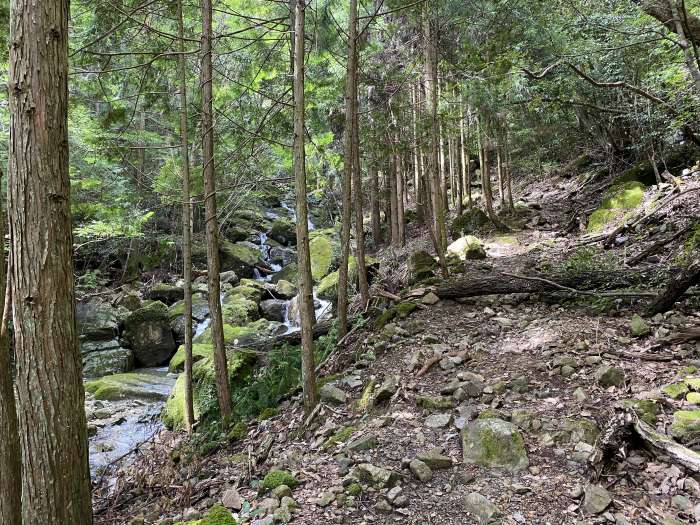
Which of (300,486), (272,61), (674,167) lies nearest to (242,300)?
(272,61)

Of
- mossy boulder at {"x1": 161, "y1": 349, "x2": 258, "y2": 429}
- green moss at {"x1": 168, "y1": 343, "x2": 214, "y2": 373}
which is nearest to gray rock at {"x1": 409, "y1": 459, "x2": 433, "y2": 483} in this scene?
mossy boulder at {"x1": 161, "y1": 349, "x2": 258, "y2": 429}

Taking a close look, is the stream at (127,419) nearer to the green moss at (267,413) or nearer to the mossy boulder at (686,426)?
the green moss at (267,413)

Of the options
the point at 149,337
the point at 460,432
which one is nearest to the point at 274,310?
the point at 149,337

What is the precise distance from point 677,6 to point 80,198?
14192mm

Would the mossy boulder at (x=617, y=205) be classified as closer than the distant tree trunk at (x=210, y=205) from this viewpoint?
No

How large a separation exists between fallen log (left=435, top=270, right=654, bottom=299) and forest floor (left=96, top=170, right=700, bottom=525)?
6.8 inches

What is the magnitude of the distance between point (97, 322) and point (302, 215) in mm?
10701

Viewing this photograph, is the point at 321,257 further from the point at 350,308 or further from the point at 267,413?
the point at 267,413

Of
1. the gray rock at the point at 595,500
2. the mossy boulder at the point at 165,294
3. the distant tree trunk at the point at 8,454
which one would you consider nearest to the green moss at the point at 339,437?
the gray rock at the point at 595,500

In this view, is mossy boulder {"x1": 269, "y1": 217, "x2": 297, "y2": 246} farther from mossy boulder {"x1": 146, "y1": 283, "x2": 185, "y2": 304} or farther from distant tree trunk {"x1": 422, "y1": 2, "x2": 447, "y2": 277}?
distant tree trunk {"x1": 422, "y1": 2, "x2": 447, "y2": 277}

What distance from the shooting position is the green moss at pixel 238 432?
616 centimetres

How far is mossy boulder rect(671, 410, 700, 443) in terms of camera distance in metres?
3.27

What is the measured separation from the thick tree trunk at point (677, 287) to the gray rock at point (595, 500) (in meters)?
3.37

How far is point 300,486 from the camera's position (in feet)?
12.8
